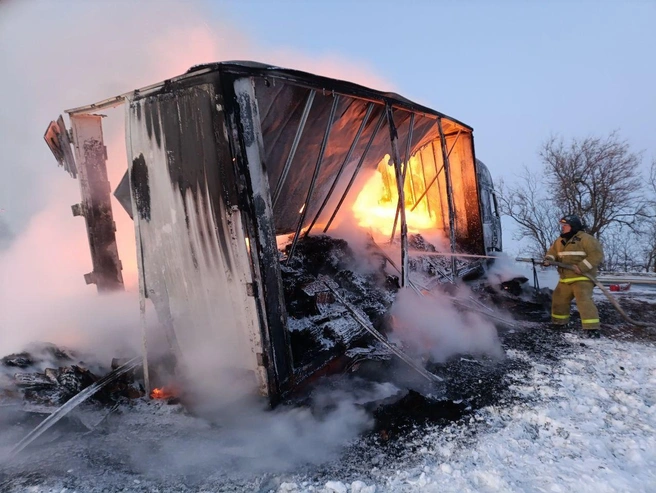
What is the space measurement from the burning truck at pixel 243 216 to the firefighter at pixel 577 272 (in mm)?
2381

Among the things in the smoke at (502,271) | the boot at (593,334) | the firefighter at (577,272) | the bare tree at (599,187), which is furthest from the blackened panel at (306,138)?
the bare tree at (599,187)

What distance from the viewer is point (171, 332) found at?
3416mm

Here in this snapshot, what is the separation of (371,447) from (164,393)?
6.90 feet

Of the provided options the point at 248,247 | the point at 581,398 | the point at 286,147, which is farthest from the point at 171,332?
the point at 581,398

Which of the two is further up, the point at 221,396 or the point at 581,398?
the point at 221,396

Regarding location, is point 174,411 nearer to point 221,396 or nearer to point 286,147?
point 221,396

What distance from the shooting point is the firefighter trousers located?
489 centimetres

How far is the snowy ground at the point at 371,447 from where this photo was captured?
2.29 meters

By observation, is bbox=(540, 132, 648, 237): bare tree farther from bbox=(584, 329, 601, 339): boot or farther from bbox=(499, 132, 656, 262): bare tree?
bbox=(584, 329, 601, 339): boot

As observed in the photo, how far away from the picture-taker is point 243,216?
287 cm

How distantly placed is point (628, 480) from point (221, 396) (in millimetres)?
2991

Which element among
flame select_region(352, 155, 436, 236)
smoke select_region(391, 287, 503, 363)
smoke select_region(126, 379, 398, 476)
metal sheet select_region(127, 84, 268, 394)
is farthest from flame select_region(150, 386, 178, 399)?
flame select_region(352, 155, 436, 236)

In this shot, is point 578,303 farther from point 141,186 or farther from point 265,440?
point 141,186

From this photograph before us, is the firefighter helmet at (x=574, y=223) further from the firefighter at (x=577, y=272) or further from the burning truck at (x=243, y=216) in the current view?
the burning truck at (x=243, y=216)
